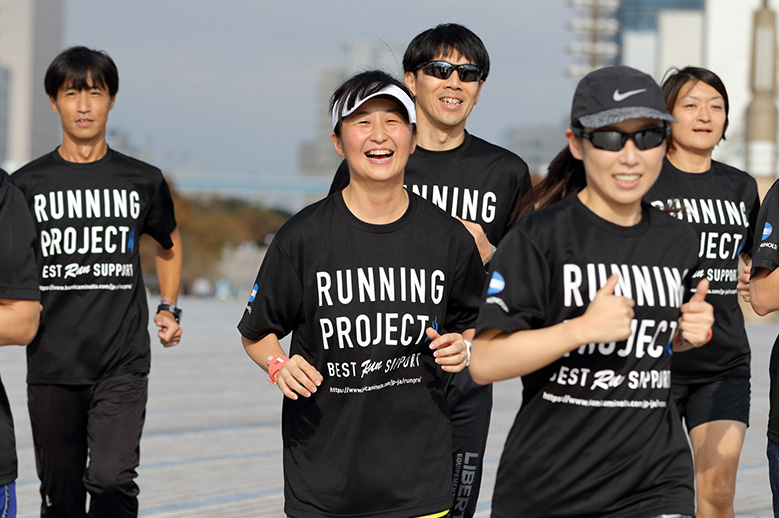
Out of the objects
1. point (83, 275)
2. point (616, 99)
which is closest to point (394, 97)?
point (616, 99)

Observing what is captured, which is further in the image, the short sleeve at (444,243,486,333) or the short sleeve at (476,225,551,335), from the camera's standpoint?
the short sleeve at (444,243,486,333)

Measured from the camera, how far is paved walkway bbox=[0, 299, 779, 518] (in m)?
7.39

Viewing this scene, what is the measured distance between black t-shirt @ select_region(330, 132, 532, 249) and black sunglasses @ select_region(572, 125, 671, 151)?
1885 mm

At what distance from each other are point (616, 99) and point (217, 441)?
6965mm

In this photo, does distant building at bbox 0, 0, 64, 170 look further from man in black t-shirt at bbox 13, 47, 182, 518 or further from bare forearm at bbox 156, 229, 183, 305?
man in black t-shirt at bbox 13, 47, 182, 518

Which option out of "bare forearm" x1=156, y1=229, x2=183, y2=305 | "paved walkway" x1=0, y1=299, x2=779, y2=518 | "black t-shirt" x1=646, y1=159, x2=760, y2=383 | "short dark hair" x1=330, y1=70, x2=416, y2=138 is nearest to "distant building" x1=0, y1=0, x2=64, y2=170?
"paved walkway" x1=0, y1=299, x2=779, y2=518

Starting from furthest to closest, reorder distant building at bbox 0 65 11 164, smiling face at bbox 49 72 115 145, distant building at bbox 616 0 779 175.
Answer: distant building at bbox 0 65 11 164, distant building at bbox 616 0 779 175, smiling face at bbox 49 72 115 145

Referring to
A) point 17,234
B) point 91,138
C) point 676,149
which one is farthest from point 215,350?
point 17,234

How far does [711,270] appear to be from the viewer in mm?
5145

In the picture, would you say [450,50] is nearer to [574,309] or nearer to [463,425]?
[463,425]

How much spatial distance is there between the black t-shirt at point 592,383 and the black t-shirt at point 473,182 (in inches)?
71.6

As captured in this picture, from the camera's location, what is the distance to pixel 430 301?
4.04 meters

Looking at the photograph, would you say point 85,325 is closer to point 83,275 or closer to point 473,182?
point 83,275

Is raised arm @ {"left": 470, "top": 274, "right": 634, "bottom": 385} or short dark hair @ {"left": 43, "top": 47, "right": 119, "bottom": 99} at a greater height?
short dark hair @ {"left": 43, "top": 47, "right": 119, "bottom": 99}
